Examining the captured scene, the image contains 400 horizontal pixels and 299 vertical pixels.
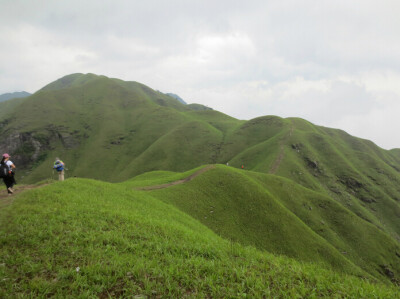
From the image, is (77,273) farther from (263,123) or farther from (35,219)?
(263,123)

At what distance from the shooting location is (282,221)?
1163 inches

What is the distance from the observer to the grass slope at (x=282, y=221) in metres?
26.6

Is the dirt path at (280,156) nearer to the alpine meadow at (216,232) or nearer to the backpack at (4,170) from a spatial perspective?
the alpine meadow at (216,232)

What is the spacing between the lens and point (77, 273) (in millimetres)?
5996

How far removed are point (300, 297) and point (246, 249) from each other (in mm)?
3505

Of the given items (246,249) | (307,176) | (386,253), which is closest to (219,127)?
(307,176)

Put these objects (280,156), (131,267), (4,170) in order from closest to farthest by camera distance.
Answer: (131,267), (4,170), (280,156)

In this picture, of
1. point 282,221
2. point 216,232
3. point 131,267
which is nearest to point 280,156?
point 282,221

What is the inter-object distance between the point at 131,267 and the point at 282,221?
2890 centimetres

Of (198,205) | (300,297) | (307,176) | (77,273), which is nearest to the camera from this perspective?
(300,297)

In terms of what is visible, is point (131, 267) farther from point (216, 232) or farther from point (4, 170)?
point (216, 232)

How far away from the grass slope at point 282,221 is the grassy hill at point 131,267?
676 inches

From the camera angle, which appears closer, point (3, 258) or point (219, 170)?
point (3, 258)

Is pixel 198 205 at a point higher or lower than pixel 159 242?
lower
